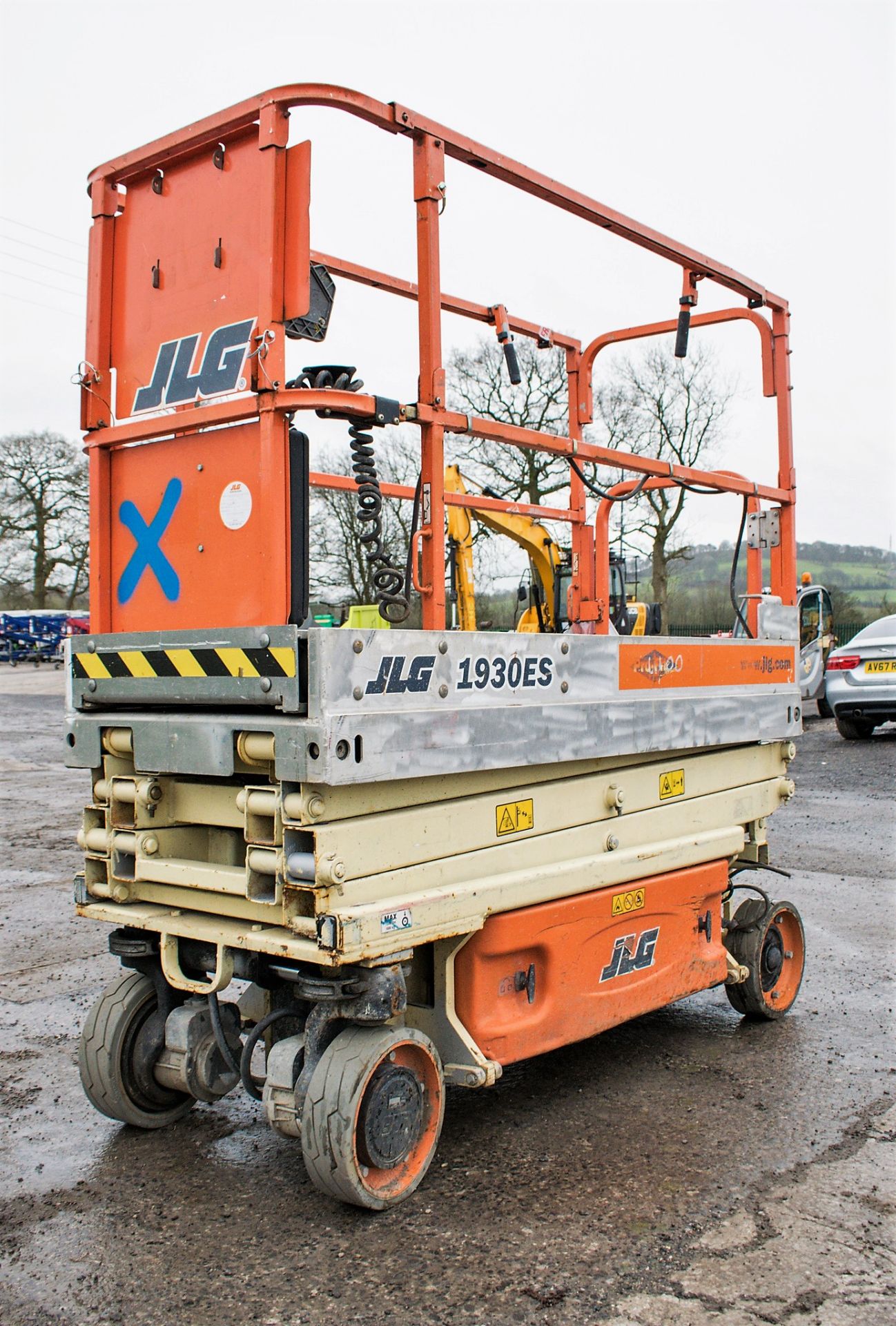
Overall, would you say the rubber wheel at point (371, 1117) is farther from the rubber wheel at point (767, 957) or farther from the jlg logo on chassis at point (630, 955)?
the rubber wheel at point (767, 957)

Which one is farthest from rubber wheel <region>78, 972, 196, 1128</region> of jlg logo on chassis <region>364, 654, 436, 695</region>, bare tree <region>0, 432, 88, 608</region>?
bare tree <region>0, 432, 88, 608</region>

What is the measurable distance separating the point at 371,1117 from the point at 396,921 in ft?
1.81

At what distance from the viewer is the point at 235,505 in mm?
3566

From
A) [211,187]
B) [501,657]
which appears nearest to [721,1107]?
[501,657]

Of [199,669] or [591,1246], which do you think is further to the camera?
[199,669]

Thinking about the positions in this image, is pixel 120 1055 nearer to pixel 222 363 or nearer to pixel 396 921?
pixel 396 921

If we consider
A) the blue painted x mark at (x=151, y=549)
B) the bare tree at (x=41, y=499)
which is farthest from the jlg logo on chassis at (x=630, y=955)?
the bare tree at (x=41, y=499)

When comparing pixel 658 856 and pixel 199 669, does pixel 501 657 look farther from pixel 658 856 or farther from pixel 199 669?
pixel 658 856

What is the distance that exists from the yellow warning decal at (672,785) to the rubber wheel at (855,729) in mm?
11097

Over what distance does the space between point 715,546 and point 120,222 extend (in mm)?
3357

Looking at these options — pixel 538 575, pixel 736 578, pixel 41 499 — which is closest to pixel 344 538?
pixel 538 575

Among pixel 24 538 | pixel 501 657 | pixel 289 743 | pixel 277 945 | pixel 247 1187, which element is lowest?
pixel 247 1187

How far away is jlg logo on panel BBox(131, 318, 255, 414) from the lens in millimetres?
3533

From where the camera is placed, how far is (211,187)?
3.69 m
